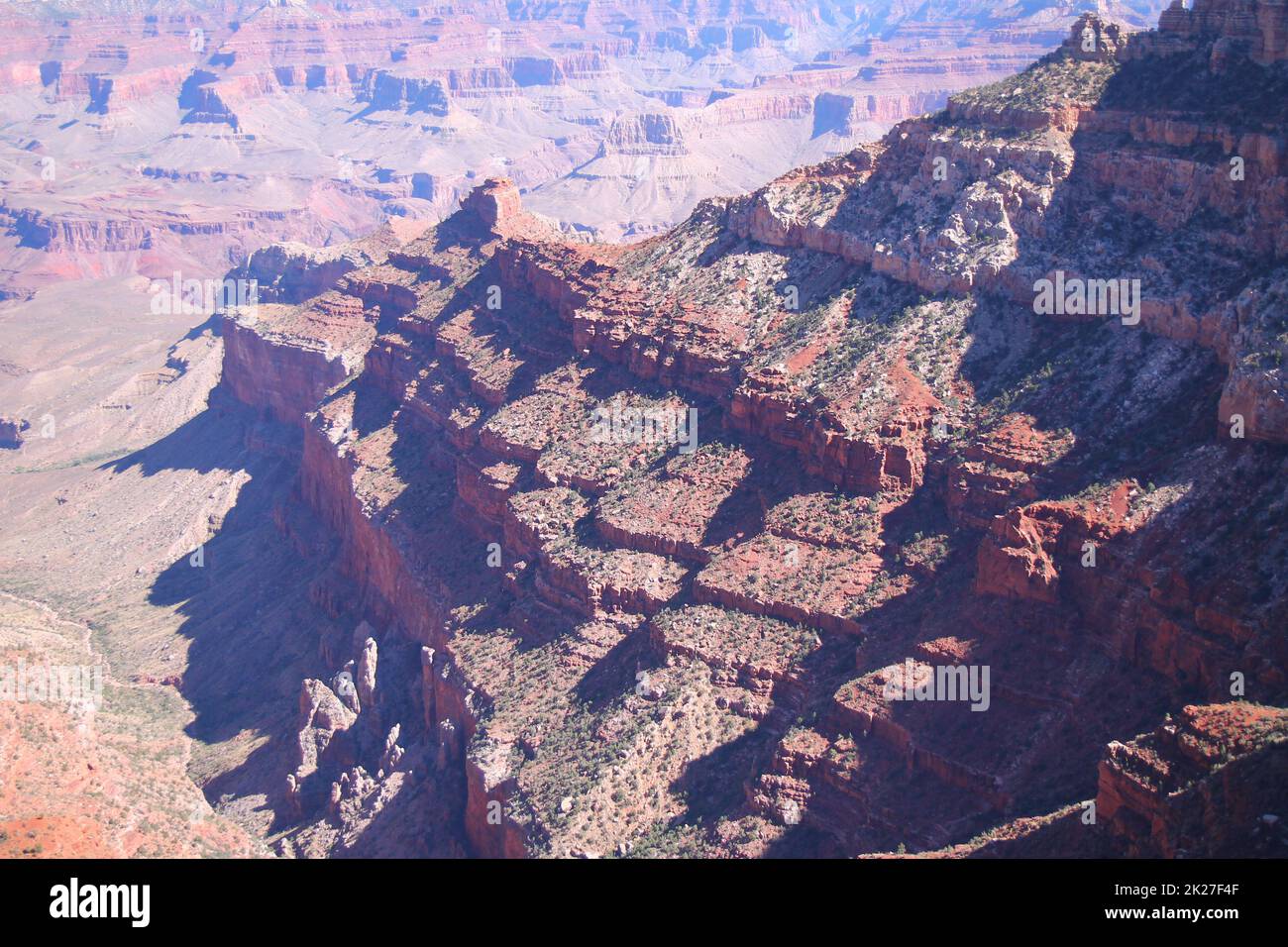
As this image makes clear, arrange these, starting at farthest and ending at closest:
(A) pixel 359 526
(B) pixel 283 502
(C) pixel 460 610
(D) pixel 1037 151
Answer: (B) pixel 283 502 → (A) pixel 359 526 → (C) pixel 460 610 → (D) pixel 1037 151

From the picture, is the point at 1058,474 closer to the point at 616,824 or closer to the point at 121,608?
the point at 616,824

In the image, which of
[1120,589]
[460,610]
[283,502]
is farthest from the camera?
[283,502]

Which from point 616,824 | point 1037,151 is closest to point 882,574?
point 616,824

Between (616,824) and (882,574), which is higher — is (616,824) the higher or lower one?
the lower one

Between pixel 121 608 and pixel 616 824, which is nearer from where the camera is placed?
pixel 616 824
